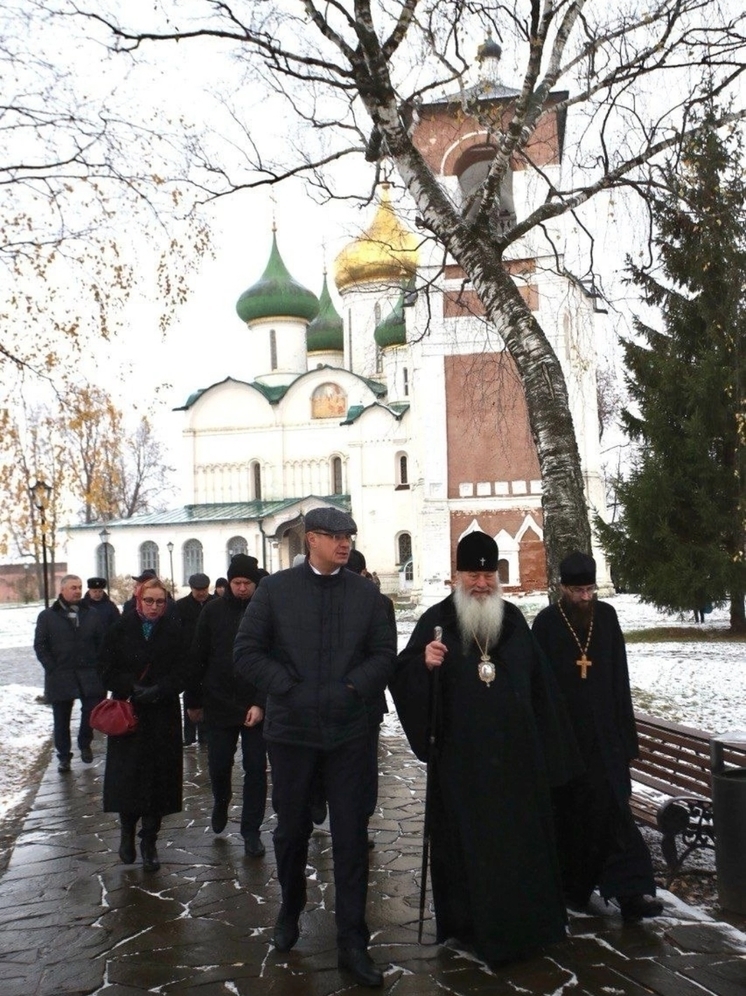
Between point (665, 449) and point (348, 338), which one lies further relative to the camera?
point (348, 338)

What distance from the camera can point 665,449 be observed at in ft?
71.6

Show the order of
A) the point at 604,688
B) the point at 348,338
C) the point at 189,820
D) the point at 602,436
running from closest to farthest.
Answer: the point at 604,688 → the point at 189,820 → the point at 602,436 → the point at 348,338

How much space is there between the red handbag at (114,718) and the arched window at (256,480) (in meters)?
44.9

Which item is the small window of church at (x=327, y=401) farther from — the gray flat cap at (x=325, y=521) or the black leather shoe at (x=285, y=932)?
the black leather shoe at (x=285, y=932)

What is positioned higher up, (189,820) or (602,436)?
(602,436)

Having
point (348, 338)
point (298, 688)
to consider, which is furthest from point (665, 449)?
point (348, 338)

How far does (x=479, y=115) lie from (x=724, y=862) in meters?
7.52

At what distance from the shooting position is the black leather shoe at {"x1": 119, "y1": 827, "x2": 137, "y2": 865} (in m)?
6.26

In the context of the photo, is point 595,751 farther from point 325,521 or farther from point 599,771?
point 325,521

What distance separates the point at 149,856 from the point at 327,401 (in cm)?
4568

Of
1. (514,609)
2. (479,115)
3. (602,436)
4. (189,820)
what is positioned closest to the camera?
(514,609)

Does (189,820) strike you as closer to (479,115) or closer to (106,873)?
(106,873)

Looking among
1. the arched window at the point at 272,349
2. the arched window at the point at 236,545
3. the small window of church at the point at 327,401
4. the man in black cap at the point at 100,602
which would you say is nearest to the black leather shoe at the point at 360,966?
the man in black cap at the point at 100,602

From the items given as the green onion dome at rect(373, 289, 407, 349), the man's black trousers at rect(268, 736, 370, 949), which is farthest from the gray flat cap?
the green onion dome at rect(373, 289, 407, 349)
